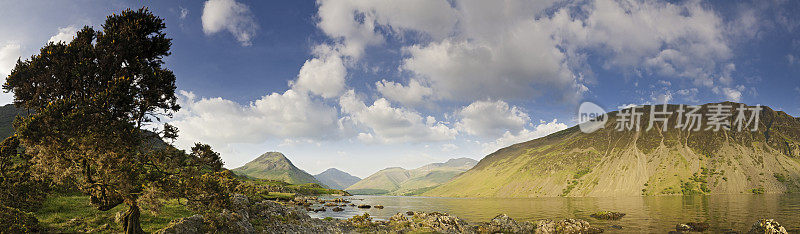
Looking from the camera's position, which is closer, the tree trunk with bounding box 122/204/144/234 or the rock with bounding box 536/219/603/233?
the tree trunk with bounding box 122/204/144/234

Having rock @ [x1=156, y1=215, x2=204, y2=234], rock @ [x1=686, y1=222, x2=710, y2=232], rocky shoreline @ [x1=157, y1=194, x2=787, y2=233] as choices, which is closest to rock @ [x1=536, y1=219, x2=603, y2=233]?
rocky shoreline @ [x1=157, y1=194, x2=787, y2=233]

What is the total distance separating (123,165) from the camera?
734 inches

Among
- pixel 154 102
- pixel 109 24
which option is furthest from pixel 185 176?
pixel 109 24

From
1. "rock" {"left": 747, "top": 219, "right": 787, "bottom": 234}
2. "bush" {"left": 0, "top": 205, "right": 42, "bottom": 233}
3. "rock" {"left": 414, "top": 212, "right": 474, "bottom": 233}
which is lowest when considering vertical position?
"rock" {"left": 414, "top": 212, "right": 474, "bottom": 233}

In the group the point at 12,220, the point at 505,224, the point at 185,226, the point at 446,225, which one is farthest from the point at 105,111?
the point at 505,224

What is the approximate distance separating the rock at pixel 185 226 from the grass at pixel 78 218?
1.63 metres

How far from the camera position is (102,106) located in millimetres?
19250

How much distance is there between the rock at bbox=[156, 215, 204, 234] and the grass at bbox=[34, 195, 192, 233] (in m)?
1.63

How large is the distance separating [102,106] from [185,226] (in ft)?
35.4

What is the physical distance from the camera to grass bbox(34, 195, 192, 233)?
22.1 meters

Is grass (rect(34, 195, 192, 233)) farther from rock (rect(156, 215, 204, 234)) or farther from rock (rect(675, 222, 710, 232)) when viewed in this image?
rock (rect(675, 222, 710, 232))

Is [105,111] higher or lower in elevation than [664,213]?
higher

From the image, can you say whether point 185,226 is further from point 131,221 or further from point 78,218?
point 78,218

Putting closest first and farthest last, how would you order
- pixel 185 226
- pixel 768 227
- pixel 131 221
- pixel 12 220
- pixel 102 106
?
1. pixel 12 220
2. pixel 102 106
3. pixel 131 221
4. pixel 185 226
5. pixel 768 227
